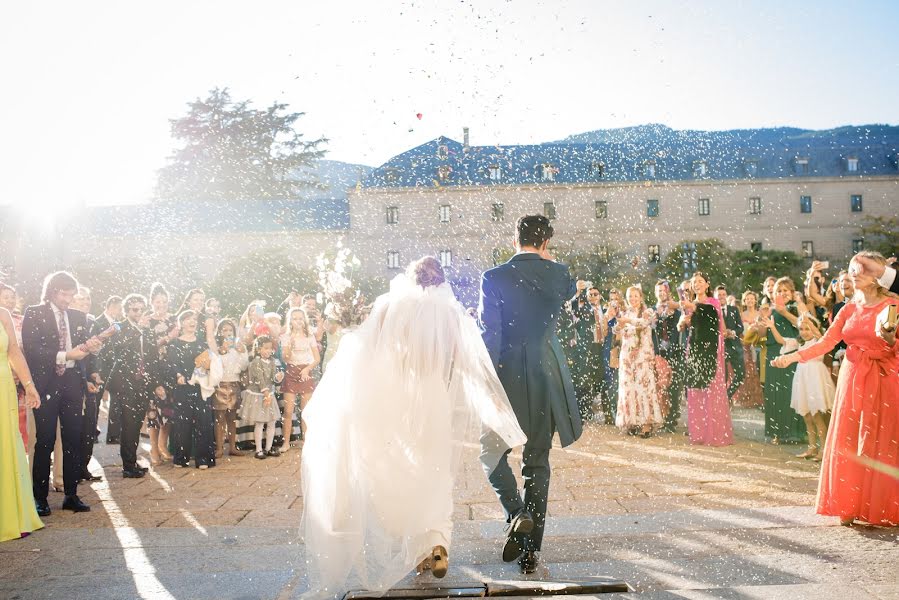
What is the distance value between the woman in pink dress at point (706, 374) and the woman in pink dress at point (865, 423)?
11.0 ft

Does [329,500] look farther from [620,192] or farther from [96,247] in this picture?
[96,247]

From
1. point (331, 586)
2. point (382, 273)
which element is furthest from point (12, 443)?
point (382, 273)

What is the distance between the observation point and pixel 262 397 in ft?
29.6

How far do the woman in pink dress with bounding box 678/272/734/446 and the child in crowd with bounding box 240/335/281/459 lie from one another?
5.00 meters

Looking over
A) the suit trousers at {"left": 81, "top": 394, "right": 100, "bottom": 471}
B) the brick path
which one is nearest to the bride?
the brick path

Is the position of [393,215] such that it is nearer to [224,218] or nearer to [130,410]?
[224,218]

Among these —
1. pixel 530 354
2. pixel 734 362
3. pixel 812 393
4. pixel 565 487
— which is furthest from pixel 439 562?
pixel 734 362

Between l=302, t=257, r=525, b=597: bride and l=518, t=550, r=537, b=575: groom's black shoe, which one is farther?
l=518, t=550, r=537, b=575: groom's black shoe

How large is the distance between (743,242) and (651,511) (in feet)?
175

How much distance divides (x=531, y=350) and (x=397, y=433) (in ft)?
3.07

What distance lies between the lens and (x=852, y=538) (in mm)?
4496

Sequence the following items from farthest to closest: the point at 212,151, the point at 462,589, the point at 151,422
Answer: the point at 212,151
the point at 151,422
the point at 462,589

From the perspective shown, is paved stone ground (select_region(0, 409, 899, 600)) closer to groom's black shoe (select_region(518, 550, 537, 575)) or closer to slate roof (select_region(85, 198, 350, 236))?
groom's black shoe (select_region(518, 550, 537, 575))

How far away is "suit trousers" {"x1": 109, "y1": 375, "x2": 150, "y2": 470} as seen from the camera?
774 centimetres
